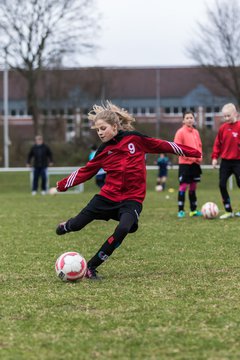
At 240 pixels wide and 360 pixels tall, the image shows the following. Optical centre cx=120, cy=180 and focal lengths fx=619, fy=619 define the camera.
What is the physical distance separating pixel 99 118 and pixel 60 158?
3170 cm

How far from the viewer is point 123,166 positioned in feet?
19.2

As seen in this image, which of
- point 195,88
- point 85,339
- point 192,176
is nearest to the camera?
point 85,339

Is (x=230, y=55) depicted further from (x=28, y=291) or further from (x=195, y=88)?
(x=28, y=291)

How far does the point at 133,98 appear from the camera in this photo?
196 ft

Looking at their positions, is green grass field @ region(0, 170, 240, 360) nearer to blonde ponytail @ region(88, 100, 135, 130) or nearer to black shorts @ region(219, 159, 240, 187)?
blonde ponytail @ region(88, 100, 135, 130)

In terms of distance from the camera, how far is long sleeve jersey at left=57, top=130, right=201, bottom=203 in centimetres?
584

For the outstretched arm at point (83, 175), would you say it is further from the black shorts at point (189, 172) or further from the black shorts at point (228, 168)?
the black shorts at point (189, 172)

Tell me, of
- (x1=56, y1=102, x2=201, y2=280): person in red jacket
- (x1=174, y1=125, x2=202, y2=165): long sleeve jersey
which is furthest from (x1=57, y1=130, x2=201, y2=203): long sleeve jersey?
(x1=174, y1=125, x2=202, y2=165): long sleeve jersey

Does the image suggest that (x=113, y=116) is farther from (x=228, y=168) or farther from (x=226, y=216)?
(x=226, y=216)

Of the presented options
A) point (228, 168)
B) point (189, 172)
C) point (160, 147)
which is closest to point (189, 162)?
point (189, 172)

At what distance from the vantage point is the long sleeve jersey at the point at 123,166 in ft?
19.1

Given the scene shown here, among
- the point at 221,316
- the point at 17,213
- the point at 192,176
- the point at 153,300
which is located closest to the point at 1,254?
the point at 153,300

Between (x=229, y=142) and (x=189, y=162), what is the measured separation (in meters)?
0.84

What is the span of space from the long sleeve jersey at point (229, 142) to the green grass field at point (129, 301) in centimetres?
197
